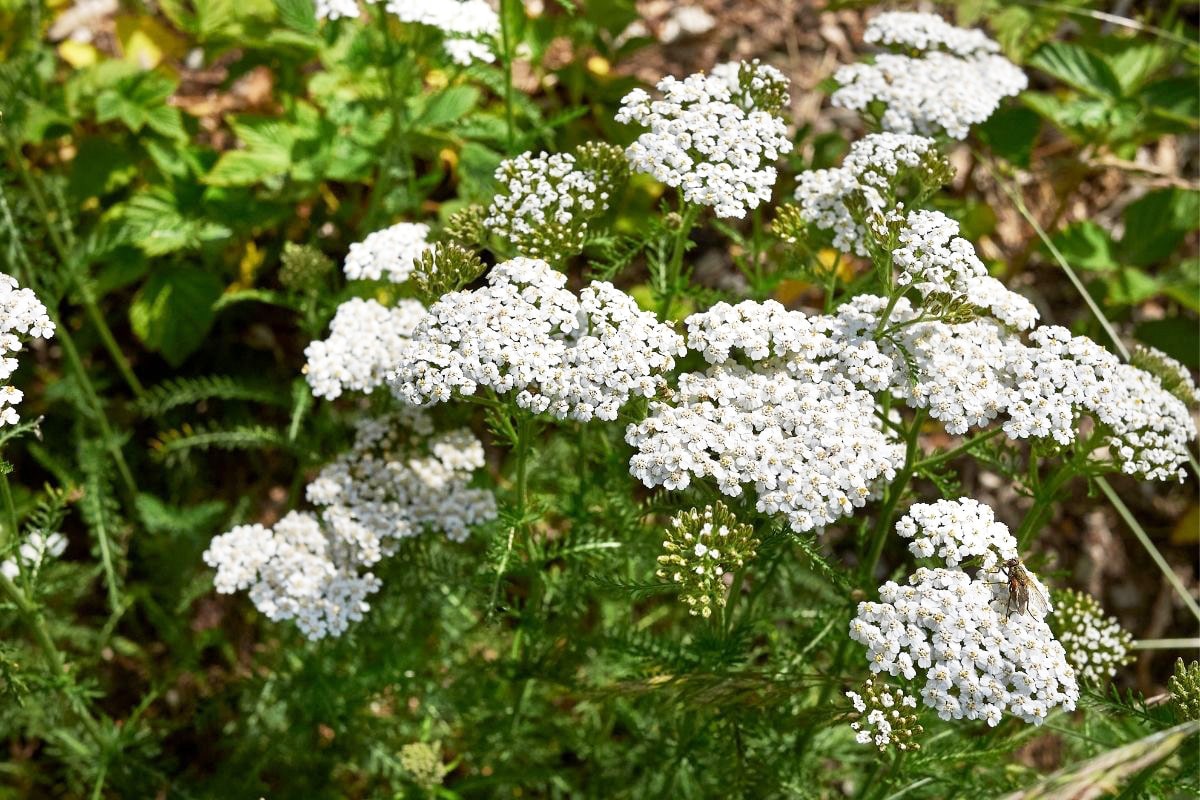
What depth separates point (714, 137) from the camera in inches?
142

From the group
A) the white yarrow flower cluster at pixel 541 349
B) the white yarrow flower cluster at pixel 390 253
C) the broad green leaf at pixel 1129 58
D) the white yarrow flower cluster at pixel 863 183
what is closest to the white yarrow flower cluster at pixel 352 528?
the white yarrow flower cluster at pixel 390 253

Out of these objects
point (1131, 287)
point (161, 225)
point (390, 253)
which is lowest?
point (1131, 287)

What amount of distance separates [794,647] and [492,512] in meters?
1.12

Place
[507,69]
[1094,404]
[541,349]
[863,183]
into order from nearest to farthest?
1. [541,349]
2. [1094,404]
3. [863,183]
4. [507,69]

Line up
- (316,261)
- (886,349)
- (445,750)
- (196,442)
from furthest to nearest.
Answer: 1. (445,750)
2. (196,442)
3. (316,261)
4. (886,349)

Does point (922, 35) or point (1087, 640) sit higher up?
point (922, 35)

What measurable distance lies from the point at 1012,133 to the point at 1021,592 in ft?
10.1

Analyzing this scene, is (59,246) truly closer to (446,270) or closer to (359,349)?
(359,349)

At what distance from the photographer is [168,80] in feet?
17.1

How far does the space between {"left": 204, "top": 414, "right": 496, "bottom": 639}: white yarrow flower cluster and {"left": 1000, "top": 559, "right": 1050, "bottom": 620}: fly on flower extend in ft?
5.43

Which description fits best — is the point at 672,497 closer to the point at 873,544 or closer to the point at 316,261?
the point at 873,544

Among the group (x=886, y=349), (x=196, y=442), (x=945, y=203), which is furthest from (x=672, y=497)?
(x=196, y=442)

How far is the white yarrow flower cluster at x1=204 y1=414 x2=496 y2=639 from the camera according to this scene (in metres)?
3.66

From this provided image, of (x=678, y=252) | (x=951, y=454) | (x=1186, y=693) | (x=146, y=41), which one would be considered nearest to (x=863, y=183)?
(x=678, y=252)
